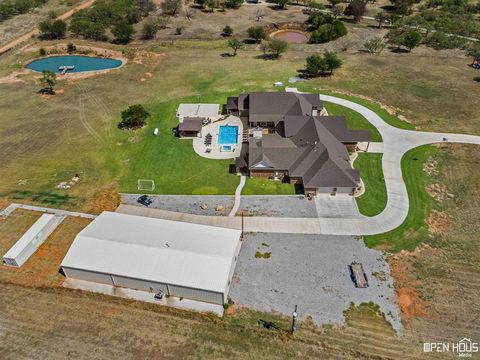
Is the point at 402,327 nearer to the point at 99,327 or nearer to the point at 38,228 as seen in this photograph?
the point at 99,327

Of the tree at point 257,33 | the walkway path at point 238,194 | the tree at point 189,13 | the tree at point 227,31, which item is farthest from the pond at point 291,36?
the walkway path at point 238,194

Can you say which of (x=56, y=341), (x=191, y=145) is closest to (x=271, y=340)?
(x=56, y=341)

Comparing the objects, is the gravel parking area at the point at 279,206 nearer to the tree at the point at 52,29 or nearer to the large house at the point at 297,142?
the large house at the point at 297,142

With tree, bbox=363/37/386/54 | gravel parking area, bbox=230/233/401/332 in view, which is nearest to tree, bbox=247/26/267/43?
tree, bbox=363/37/386/54

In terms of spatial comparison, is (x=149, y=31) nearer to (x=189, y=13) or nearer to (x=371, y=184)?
(x=189, y=13)

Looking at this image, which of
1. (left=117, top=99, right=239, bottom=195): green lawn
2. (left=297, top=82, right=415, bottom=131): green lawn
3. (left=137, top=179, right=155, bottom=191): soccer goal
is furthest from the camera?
(left=297, top=82, right=415, bottom=131): green lawn

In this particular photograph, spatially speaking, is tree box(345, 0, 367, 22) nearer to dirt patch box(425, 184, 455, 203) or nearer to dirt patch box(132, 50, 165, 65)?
dirt patch box(132, 50, 165, 65)
